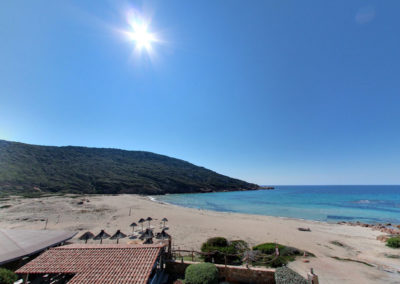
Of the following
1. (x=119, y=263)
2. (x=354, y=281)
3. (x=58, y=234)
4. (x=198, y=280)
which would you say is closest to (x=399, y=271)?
(x=354, y=281)

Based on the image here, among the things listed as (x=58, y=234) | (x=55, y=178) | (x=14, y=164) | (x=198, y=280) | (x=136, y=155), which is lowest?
(x=198, y=280)

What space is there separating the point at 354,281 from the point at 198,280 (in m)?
8.96

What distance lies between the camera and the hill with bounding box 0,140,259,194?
6303cm

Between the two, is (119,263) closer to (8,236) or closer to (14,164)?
(8,236)

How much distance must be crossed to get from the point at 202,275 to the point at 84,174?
92066 millimetres

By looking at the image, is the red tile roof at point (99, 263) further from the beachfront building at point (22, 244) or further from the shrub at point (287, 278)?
the shrub at point (287, 278)

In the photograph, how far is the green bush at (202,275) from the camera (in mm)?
8203

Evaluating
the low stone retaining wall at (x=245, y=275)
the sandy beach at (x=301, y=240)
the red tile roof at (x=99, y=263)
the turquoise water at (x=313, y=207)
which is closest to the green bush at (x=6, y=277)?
the red tile roof at (x=99, y=263)

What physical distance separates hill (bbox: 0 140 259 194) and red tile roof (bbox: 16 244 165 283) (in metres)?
64.1

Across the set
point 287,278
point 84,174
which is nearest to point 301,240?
point 287,278

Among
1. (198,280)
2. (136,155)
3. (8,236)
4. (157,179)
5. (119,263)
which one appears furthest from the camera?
(136,155)

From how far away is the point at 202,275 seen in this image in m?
8.31

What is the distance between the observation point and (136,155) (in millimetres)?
146500

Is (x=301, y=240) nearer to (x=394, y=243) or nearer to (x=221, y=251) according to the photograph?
(x=394, y=243)
